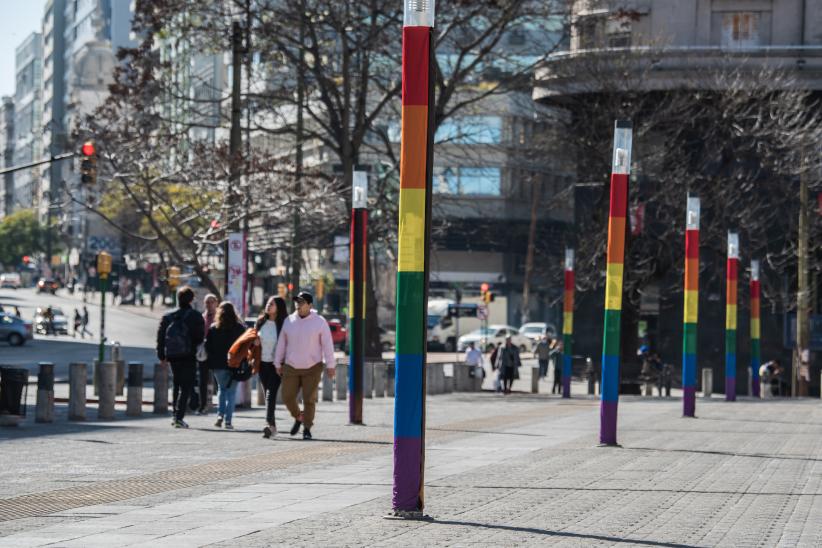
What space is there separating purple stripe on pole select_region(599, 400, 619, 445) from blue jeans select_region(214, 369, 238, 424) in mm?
5016

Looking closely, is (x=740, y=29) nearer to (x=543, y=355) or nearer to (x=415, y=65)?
(x=543, y=355)

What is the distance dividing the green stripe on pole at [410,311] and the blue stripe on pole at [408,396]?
7 cm

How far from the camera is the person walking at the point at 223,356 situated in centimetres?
2238

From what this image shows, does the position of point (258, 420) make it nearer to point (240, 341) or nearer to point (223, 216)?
point (240, 341)

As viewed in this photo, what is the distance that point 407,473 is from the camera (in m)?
11.6

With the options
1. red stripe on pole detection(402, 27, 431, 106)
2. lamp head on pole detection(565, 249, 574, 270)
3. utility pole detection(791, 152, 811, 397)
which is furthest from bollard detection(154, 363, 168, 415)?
utility pole detection(791, 152, 811, 397)

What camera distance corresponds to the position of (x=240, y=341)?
21.9 m

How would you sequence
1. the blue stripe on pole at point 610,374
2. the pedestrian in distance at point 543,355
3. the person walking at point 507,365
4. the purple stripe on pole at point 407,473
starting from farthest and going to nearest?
the pedestrian in distance at point 543,355 → the person walking at point 507,365 → the blue stripe on pole at point 610,374 → the purple stripe on pole at point 407,473

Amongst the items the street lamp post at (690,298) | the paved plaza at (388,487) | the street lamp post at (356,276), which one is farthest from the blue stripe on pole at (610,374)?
the street lamp post at (690,298)

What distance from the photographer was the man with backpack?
2261 cm

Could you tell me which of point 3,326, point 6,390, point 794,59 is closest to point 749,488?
point 6,390

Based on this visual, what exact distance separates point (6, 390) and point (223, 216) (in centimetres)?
1832

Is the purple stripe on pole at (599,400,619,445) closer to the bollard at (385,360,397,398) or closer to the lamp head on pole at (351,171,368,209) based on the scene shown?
the lamp head on pole at (351,171,368,209)

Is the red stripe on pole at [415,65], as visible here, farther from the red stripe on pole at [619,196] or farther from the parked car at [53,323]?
the parked car at [53,323]
